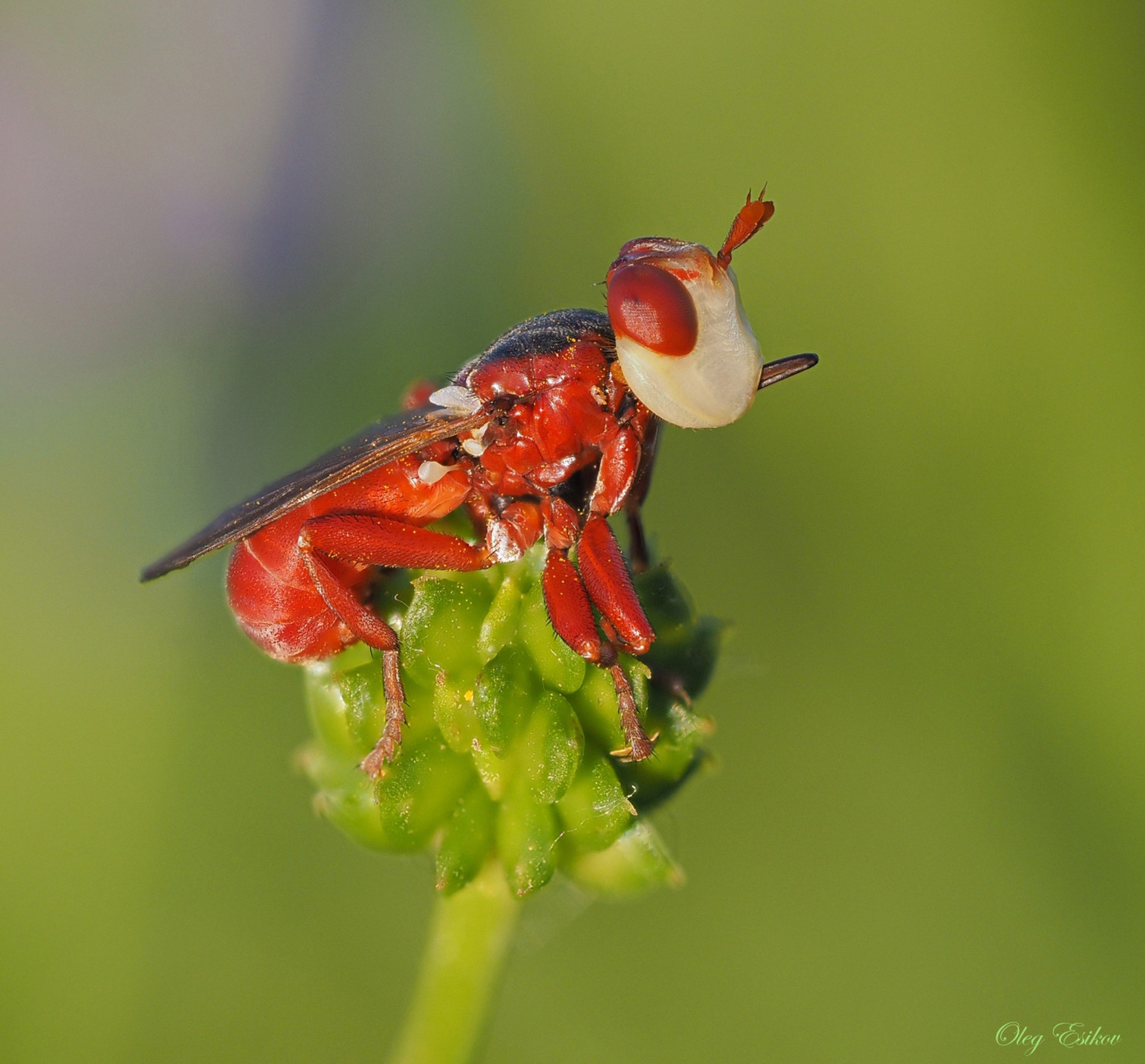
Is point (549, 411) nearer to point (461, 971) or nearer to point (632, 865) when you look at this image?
point (632, 865)

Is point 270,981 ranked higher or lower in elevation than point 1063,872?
higher

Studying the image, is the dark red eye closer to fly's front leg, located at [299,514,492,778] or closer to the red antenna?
the red antenna

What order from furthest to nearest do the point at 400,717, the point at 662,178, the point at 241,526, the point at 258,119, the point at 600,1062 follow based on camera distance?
the point at 258,119
the point at 662,178
the point at 600,1062
the point at 241,526
the point at 400,717

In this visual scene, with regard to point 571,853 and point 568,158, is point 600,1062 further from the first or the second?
point 568,158

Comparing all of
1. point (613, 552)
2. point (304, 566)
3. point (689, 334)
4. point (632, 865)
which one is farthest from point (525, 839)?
point (689, 334)

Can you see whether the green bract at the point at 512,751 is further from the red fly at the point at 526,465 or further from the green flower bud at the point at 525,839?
the red fly at the point at 526,465

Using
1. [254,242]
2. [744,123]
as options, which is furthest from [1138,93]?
[254,242]
